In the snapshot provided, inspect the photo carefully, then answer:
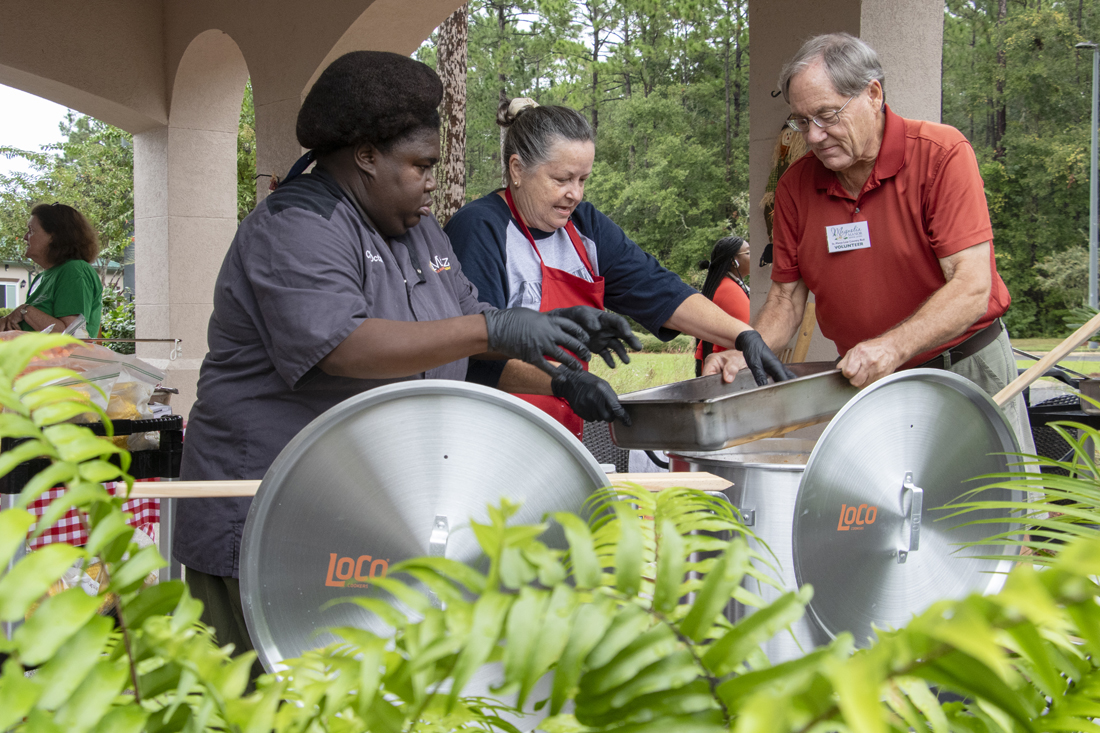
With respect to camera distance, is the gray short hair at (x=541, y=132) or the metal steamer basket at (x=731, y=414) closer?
the metal steamer basket at (x=731, y=414)

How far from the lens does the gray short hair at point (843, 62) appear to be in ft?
6.46

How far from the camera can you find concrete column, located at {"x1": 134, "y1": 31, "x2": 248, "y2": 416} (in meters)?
6.66

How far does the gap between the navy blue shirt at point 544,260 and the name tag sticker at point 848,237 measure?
1.17 ft

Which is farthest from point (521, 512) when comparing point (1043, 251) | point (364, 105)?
point (1043, 251)

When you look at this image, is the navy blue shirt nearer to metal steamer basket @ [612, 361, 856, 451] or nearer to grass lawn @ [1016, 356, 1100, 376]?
metal steamer basket @ [612, 361, 856, 451]

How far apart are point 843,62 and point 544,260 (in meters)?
0.81

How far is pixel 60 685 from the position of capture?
1.56 feet

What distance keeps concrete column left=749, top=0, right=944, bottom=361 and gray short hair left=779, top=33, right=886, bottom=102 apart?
1.12 metres

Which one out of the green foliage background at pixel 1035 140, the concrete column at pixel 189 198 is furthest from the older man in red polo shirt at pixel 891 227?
the green foliage background at pixel 1035 140

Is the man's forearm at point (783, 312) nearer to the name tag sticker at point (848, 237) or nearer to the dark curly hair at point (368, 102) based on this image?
the name tag sticker at point (848, 237)

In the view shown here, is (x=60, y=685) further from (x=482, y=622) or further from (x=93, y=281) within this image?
(x=93, y=281)

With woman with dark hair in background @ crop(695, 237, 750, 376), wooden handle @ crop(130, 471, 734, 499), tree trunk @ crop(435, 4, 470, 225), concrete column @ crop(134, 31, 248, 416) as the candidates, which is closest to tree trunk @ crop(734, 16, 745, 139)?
Answer: tree trunk @ crop(435, 4, 470, 225)

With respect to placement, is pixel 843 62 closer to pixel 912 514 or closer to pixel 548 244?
pixel 548 244

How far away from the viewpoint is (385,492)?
3.54 feet
